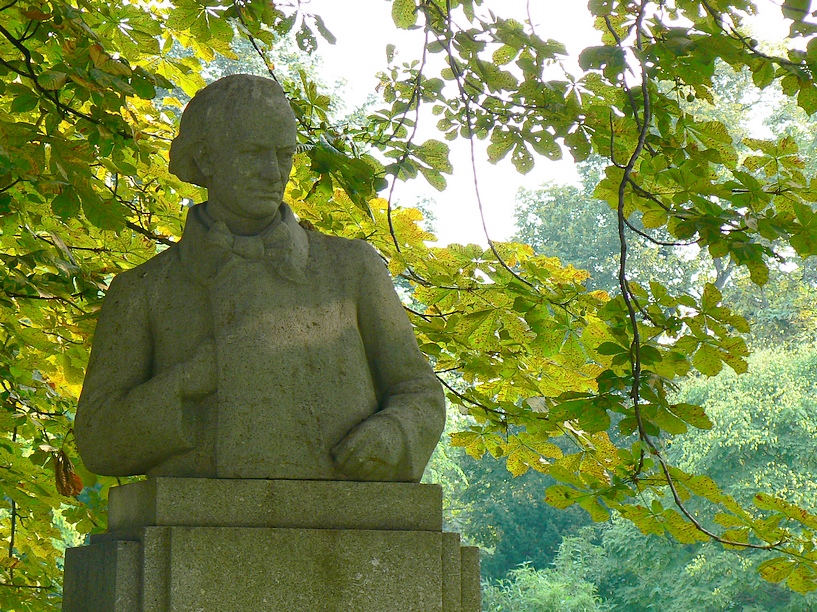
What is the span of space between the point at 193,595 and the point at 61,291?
1993mm

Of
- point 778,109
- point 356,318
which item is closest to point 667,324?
point 356,318

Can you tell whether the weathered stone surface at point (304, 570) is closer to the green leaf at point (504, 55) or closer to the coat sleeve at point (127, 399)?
the coat sleeve at point (127, 399)

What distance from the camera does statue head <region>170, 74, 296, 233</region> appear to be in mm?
2947

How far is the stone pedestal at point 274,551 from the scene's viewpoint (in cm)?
256

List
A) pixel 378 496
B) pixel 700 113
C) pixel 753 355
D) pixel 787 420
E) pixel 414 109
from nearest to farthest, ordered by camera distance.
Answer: pixel 378 496 → pixel 414 109 → pixel 787 420 → pixel 753 355 → pixel 700 113

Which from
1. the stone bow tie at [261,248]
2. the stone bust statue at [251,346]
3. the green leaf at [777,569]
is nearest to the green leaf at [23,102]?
the stone bust statue at [251,346]

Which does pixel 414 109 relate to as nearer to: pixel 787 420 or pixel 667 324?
pixel 667 324

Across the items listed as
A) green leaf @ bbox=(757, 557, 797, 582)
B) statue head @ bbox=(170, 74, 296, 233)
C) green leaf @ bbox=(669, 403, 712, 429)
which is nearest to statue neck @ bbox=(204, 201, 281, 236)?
statue head @ bbox=(170, 74, 296, 233)

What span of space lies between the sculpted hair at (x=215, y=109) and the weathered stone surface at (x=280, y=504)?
88cm

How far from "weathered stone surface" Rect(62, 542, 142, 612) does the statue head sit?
0.93 meters

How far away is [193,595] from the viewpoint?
8.37 ft

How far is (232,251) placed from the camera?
2.96 m

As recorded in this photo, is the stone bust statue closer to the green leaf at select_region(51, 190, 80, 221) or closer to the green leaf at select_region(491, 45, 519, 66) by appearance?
the green leaf at select_region(51, 190, 80, 221)

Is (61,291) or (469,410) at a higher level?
(61,291)
